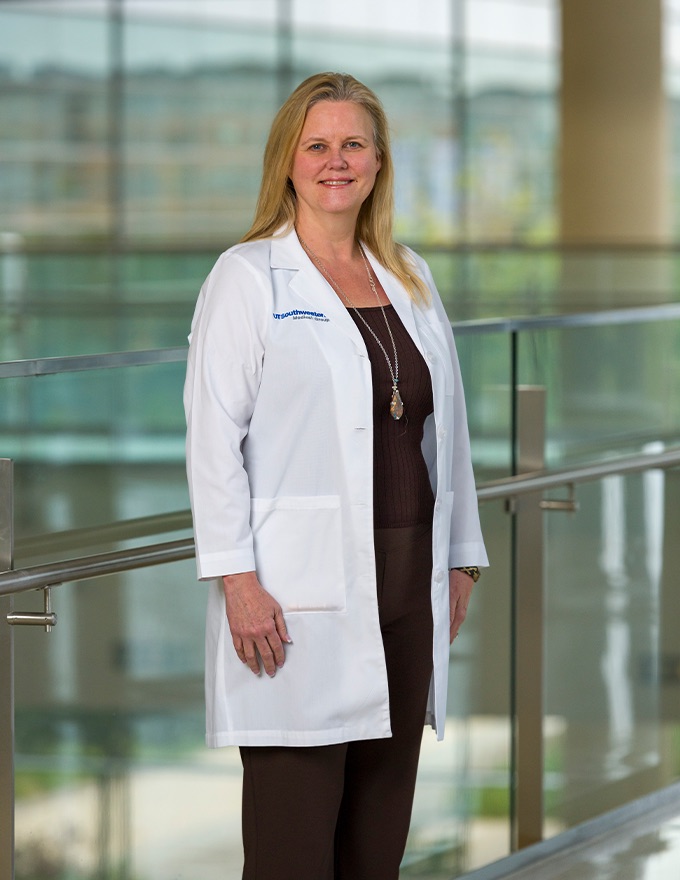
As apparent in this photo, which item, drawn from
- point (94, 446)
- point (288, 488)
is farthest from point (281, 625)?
point (94, 446)

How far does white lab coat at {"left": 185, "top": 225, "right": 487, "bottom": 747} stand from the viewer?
2.04 m

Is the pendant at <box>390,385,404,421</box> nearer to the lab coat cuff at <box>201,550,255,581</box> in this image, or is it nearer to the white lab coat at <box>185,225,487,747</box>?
the white lab coat at <box>185,225,487,747</box>

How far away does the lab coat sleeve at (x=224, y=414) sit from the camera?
6.66 ft

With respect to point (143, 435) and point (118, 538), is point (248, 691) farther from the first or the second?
point (143, 435)

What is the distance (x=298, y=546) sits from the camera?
208cm

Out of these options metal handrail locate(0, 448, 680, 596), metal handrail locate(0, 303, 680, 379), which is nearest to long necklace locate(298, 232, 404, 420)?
metal handrail locate(0, 303, 680, 379)

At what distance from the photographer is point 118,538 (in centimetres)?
288

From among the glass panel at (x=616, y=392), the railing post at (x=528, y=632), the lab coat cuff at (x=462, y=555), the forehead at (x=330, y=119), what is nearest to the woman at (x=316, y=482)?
the forehead at (x=330, y=119)

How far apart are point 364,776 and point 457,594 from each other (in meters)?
0.32

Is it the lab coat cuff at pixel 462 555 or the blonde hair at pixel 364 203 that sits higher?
the blonde hair at pixel 364 203

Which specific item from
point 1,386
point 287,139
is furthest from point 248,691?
point 1,386

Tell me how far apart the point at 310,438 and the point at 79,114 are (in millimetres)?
14748

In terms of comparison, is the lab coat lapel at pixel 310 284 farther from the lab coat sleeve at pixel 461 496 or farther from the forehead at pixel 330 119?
the lab coat sleeve at pixel 461 496

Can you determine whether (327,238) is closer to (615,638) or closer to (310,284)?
(310,284)
